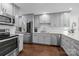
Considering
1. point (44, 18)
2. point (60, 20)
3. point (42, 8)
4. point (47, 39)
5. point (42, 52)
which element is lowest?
point (42, 52)

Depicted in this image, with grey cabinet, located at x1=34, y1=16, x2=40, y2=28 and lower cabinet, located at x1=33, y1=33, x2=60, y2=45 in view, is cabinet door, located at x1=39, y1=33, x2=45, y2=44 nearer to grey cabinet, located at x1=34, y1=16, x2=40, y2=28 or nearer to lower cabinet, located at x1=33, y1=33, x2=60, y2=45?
lower cabinet, located at x1=33, y1=33, x2=60, y2=45

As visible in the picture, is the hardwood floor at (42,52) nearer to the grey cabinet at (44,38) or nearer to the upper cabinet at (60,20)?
the grey cabinet at (44,38)

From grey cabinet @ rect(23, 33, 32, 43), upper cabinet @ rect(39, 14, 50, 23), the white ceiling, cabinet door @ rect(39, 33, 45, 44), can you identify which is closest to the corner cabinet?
the white ceiling

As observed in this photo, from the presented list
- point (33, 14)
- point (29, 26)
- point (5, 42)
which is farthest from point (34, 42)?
point (5, 42)

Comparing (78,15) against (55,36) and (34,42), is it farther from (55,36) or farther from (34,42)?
(34,42)

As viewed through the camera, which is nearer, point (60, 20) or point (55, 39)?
point (55, 39)

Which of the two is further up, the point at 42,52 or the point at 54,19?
the point at 54,19

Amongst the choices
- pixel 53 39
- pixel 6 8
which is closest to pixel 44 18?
pixel 53 39

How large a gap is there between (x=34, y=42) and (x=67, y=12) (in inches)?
93.2

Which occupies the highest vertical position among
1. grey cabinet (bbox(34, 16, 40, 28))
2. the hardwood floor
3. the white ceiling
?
the white ceiling

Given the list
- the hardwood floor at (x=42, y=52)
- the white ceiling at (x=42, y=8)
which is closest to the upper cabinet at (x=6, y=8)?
the white ceiling at (x=42, y=8)

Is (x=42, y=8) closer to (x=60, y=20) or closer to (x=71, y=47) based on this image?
(x=60, y=20)

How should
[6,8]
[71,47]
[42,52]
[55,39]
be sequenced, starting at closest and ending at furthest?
[71,47] < [6,8] < [42,52] < [55,39]

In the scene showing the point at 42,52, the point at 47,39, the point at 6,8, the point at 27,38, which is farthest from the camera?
the point at 27,38
